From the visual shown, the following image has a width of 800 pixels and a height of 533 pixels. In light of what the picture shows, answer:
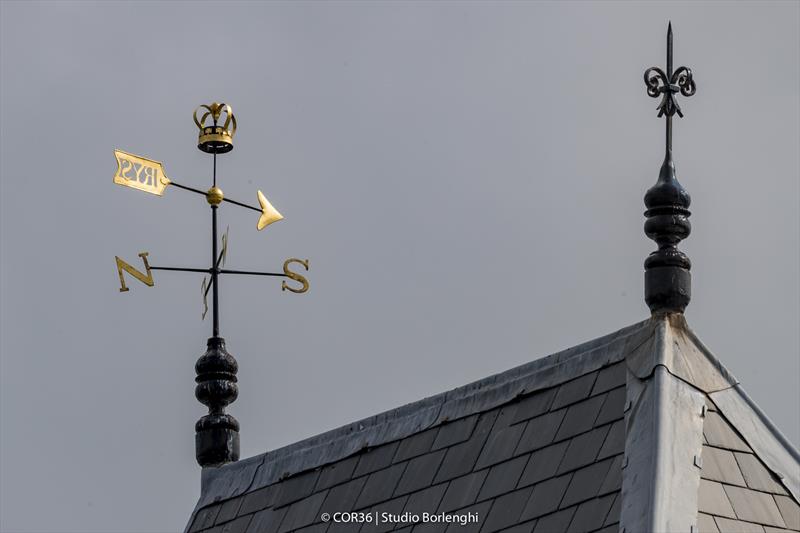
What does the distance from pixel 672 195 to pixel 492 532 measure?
8.86 ft

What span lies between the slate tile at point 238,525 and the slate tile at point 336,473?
41.0 inches

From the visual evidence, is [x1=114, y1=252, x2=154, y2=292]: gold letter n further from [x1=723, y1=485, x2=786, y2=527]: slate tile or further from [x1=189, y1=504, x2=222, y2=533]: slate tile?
[x1=723, y1=485, x2=786, y2=527]: slate tile

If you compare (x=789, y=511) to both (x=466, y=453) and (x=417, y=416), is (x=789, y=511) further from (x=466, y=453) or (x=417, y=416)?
(x=417, y=416)

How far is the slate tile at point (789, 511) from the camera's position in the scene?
18.2 m

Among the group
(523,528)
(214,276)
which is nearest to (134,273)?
(214,276)

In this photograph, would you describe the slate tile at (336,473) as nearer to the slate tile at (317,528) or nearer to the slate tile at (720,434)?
the slate tile at (317,528)

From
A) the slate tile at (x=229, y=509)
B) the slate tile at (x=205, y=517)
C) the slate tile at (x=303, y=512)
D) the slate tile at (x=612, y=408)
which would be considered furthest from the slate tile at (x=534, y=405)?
the slate tile at (x=205, y=517)

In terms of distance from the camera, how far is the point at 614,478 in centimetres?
1833

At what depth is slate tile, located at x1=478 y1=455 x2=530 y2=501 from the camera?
760 inches

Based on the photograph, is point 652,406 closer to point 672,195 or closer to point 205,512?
point 672,195

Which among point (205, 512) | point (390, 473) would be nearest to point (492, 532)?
point (390, 473)

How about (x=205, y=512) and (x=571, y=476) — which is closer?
(x=571, y=476)

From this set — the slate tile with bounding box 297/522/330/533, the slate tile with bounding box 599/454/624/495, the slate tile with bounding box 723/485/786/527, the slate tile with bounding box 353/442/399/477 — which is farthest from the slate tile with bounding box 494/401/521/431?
the slate tile with bounding box 723/485/786/527

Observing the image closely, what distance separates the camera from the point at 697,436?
18469mm
